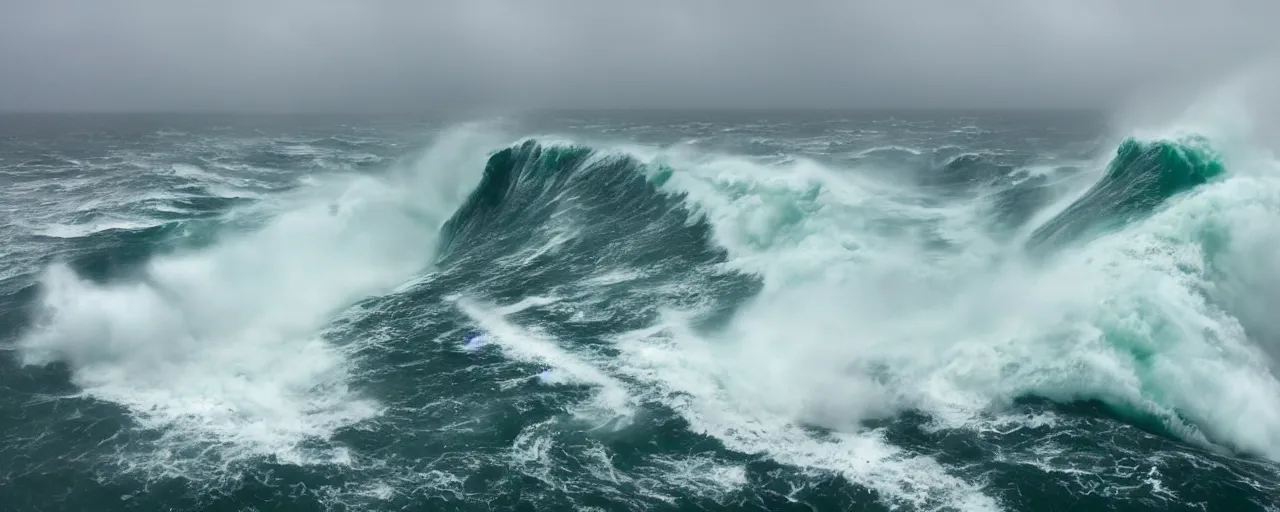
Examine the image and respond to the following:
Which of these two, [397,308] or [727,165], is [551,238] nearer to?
[397,308]

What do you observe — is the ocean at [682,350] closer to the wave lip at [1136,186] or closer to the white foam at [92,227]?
the wave lip at [1136,186]

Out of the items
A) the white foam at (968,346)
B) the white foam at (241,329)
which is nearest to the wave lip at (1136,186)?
the white foam at (968,346)

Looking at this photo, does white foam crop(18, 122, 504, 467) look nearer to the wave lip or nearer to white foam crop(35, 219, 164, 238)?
white foam crop(35, 219, 164, 238)

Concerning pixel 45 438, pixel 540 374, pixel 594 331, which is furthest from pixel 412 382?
pixel 45 438

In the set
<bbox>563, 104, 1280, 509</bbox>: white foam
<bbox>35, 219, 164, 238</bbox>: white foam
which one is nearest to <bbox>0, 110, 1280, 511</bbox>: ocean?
<bbox>563, 104, 1280, 509</bbox>: white foam

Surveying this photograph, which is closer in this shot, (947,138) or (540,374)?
(540,374)
